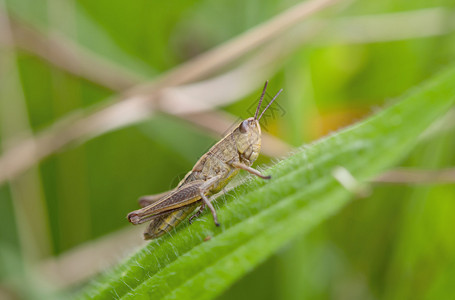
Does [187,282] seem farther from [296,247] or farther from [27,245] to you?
[27,245]

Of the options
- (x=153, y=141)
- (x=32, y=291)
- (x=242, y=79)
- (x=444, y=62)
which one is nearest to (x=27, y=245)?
(x=32, y=291)

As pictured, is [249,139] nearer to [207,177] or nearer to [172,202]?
[207,177]

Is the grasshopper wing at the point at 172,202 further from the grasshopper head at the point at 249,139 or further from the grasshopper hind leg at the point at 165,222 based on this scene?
the grasshopper head at the point at 249,139

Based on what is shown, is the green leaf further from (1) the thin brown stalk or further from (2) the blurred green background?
(1) the thin brown stalk

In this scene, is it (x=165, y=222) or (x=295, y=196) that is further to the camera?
(x=165, y=222)

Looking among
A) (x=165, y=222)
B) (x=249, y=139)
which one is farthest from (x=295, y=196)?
(x=249, y=139)

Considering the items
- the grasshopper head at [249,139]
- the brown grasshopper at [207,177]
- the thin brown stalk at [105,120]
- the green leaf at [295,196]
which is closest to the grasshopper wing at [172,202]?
the brown grasshopper at [207,177]

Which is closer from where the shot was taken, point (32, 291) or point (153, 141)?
point (32, 291)
